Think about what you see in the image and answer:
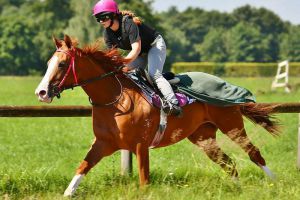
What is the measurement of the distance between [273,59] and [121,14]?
5243 inches

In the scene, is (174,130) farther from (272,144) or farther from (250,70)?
(250,70)

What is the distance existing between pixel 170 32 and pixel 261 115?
413 feet

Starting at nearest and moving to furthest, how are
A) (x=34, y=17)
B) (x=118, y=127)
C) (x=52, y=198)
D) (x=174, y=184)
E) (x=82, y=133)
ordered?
(x=52, y=198) → (x=118, y=127) → (x=174, y=184) → (x=82, y=133) → (x=34, y=17)

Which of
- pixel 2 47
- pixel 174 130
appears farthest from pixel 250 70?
pixel 174 130

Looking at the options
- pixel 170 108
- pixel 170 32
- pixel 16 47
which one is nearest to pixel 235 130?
pixel 170 108

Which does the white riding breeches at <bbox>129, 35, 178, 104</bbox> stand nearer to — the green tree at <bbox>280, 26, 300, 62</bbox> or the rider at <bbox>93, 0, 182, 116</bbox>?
the rider at <bbox>93, 0, 182, 116</bbox>

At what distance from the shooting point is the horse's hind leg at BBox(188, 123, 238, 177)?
707 cm

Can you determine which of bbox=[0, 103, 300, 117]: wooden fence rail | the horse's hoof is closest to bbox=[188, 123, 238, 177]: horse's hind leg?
the horse's hoof

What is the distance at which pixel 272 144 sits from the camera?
11.9 m

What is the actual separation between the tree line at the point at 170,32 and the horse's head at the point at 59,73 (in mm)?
22347

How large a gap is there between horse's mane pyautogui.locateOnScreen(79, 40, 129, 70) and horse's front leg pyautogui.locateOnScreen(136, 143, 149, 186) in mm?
935

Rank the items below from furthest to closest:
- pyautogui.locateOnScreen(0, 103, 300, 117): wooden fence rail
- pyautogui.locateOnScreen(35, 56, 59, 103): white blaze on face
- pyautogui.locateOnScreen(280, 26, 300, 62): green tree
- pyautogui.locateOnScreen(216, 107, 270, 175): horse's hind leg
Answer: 1. pyautogui.locateOnScreen(280, 26, 300, 62): green tree
2. pyautogui.locateOnScreen(216, 107, 270, 175): horse's hind leg
3. pyautogui.locateOnScreen(0, 103, 300, 117): wooden fence rail
4. pyautogui.locateOnScreen(35, 56, 59, 103): white blaze on face

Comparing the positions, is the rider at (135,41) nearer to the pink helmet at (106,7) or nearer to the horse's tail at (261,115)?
the pink helmet at (106,7)

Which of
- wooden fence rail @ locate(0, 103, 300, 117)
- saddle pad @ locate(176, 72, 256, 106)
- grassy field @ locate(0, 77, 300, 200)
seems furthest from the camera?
saddle pad @ locate(176, 72, 256, 106)
